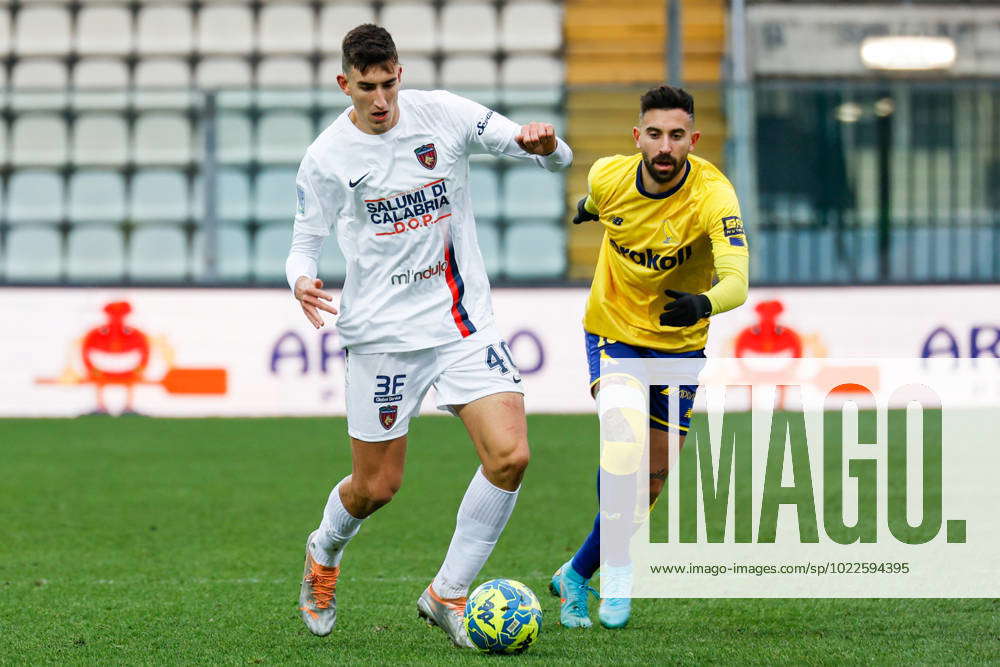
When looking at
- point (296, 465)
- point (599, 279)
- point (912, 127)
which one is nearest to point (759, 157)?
point (912, 127)

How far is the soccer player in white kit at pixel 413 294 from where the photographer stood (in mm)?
4703

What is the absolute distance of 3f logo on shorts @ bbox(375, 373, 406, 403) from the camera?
4.79m

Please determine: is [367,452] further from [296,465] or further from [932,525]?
[296,465]

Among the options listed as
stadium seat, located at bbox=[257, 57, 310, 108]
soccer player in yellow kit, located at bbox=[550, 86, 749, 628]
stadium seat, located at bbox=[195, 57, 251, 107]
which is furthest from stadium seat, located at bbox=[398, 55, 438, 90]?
soccer player in yellow kit, located at bbox=[550, 86, 749, 628]

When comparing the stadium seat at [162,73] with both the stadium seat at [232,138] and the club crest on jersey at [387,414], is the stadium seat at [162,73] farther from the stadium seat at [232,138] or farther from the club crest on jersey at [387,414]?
the club crest on jersey at [387,414]

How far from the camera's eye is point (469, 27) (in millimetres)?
15797

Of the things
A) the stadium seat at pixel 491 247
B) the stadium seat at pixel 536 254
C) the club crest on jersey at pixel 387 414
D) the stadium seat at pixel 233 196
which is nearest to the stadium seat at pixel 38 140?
the stadium seat at pixel 233 196

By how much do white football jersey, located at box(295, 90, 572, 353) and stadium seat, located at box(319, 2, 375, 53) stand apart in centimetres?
1143

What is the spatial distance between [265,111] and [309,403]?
2.59 metres

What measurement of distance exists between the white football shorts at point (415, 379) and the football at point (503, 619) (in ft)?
1.93

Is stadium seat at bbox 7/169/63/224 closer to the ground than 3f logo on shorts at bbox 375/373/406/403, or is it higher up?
higher up

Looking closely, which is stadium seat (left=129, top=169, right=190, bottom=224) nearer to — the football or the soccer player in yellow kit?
the soccer player in yellow kit

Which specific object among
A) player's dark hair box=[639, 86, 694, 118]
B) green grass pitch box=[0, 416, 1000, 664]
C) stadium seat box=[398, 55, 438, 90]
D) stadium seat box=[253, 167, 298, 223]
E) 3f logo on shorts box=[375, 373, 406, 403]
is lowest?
green grass pitch box=[0, 416, 1000, 664]

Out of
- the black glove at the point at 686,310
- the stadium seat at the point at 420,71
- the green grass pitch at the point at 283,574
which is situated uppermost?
the stadium seat at the point at 420,71
